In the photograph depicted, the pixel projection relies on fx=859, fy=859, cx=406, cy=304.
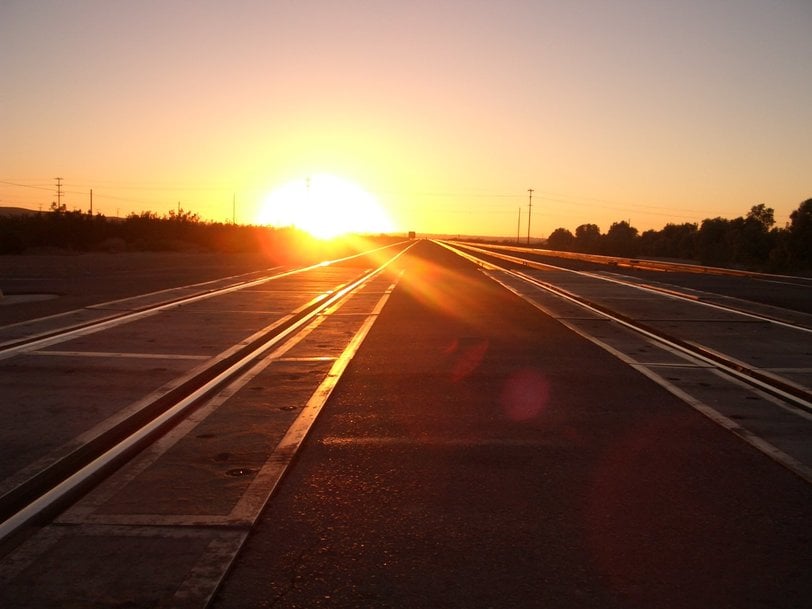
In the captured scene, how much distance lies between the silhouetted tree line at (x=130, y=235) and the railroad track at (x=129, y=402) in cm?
3721

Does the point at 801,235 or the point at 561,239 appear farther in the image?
the point at 561,239

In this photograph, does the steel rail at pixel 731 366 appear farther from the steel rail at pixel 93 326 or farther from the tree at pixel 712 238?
the tree at pixel 712 238

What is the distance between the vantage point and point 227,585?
4336 mm

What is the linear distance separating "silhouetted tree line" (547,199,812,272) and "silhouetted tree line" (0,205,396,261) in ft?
124

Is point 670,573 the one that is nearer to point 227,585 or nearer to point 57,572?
point 227,585

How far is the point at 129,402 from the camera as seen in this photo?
331 inches

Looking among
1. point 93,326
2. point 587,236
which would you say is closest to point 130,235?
point 93,326

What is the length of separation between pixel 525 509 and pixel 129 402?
452cm

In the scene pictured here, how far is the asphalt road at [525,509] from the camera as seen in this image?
4.36 m

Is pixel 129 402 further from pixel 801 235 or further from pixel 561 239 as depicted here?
pixel 561 239

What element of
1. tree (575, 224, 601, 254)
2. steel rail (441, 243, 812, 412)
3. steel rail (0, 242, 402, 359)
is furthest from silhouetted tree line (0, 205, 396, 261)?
→ tree (575, 224, 601, 254)

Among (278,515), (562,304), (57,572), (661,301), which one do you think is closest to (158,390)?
(278,515)

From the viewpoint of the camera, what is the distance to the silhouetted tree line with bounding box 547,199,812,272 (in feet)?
242

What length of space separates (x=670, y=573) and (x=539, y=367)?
6.67 m
